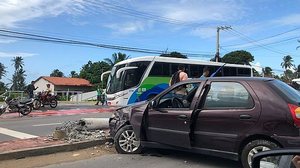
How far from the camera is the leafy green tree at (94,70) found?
82062 millimetres

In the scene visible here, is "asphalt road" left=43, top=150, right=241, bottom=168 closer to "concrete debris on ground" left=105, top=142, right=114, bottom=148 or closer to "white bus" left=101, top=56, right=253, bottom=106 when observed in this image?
"concrete debris on ground" left=105, top=142, right=114, bottom=148

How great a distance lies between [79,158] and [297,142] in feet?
13.6

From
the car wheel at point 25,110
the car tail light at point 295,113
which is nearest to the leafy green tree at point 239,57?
the car wheel at point 25,110

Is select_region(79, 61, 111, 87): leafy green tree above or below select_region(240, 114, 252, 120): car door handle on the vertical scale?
above

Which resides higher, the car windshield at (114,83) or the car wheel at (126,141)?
the car windshield at (114,83)

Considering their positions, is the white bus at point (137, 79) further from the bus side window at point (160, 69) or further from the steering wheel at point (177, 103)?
the steering wheel at point (177, 103)

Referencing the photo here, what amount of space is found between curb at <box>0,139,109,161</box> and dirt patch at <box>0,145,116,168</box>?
0.35 feet

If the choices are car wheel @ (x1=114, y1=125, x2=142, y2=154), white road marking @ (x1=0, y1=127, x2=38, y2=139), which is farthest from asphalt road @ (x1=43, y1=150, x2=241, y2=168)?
white road marking @ (x1=0, y1=127, x2=38, y2=139)

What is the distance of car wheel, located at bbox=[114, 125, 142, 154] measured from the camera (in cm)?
829

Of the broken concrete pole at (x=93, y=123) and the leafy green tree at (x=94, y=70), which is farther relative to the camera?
the leafy green tree at (x=94, y=70)

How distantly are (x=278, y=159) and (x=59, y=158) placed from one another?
6.10 metres

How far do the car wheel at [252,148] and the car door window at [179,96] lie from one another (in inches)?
58.2

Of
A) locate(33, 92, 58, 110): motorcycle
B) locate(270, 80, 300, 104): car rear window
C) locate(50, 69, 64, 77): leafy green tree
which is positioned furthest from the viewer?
locate(50, 69, 64, 77): leafy green tree

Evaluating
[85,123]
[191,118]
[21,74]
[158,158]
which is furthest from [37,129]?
[21,74]
